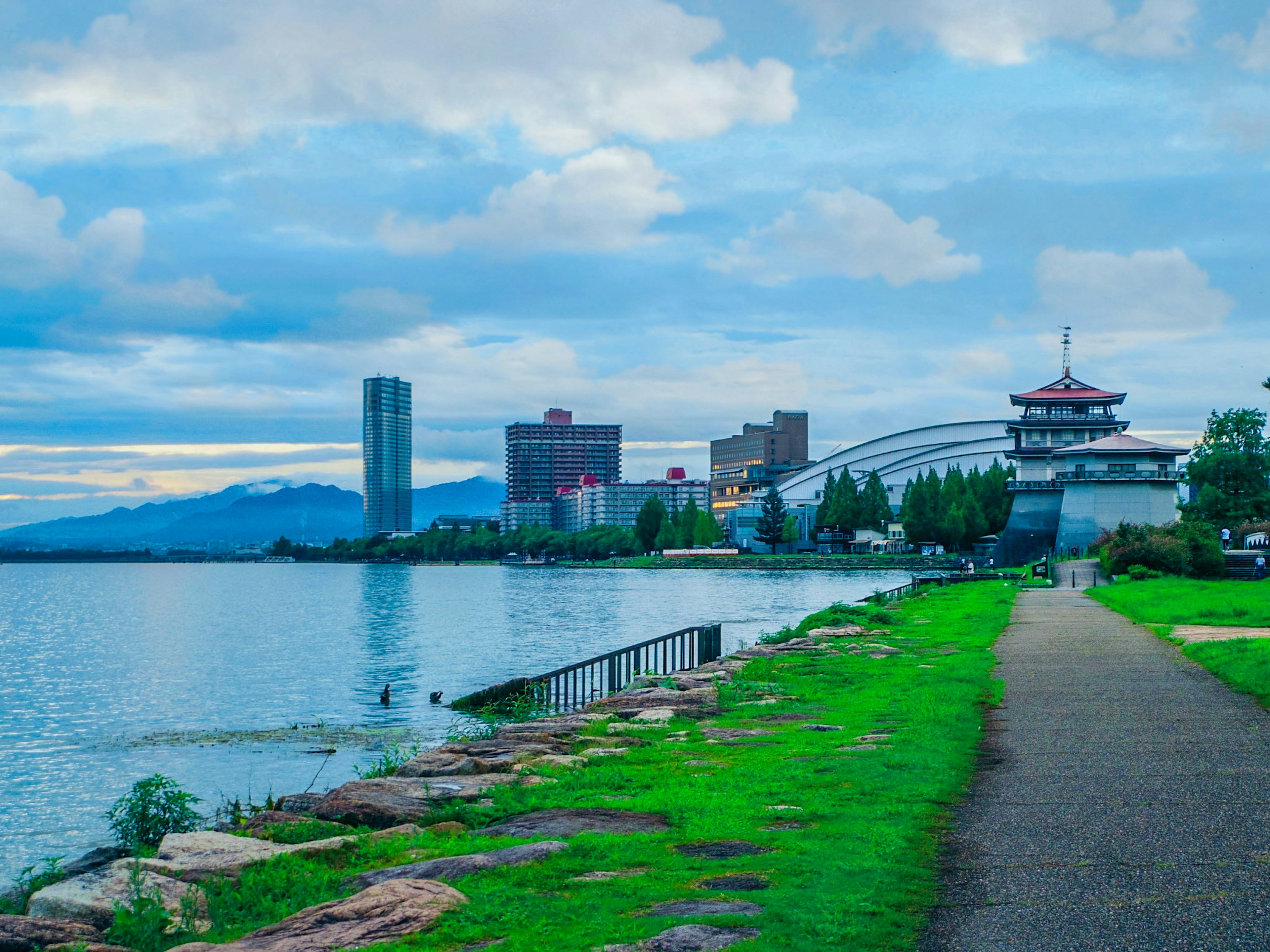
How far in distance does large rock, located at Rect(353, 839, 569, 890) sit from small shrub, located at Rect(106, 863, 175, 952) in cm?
163

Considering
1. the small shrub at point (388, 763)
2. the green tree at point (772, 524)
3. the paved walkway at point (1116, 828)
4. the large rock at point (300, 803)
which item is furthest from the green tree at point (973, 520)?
the large rock at point (300, 803)

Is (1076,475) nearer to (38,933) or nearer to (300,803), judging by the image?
(300,803)

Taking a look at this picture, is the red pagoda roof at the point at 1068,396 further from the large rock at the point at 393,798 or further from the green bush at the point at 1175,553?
the large rock at the point at 393,798

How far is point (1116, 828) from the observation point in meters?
10.4

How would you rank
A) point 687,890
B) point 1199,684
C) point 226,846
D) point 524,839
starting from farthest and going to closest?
point 1199,684
point 226,846
point 524,839
point 687,890

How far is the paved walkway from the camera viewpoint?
7.71 metres

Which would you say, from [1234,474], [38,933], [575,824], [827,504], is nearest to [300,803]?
[575,824]

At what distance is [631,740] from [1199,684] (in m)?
11.1

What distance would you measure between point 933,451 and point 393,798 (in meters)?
184

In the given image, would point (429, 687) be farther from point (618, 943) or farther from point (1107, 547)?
point (1107, 547)

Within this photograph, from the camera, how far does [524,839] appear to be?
11086mm

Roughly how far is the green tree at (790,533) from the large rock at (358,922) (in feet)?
594

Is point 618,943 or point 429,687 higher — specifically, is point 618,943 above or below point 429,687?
above

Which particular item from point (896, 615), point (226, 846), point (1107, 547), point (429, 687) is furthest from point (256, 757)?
point (1107, 547)
